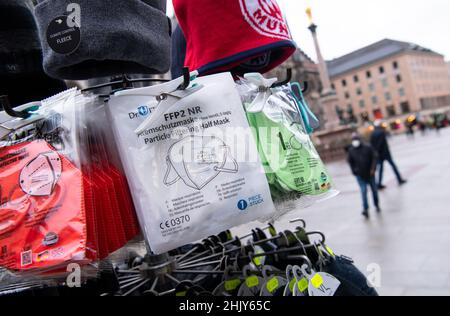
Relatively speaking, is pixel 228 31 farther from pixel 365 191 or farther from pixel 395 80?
pixel 395 80

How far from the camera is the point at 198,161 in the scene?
1.01 meters

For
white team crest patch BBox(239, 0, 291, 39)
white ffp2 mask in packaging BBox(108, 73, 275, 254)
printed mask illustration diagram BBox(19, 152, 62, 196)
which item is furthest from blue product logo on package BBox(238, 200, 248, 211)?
white team crest patch BBox(239, 0, 291, 39)

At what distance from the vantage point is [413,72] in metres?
62.2

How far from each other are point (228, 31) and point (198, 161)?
473mm

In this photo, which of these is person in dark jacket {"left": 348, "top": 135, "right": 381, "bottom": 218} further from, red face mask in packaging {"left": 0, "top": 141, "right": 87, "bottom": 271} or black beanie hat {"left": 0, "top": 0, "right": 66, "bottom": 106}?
red face mask in packaging {"left": 0, "top": 141, "right": 87, "bottom": 271}

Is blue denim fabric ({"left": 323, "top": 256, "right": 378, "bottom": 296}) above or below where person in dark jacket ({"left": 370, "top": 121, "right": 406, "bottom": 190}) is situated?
above

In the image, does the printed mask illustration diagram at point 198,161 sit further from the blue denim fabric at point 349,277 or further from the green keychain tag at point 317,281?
the blue denim fabric at point 349,277

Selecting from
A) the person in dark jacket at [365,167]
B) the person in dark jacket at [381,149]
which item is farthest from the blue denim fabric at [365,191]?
the person in dark jacket at [381,149]

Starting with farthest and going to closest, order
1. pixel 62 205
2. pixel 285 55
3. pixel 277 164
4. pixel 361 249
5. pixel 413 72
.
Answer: pixel 413 72
pixel 361 249
pixel 285 55
pixel 277 164
pixel 62 205

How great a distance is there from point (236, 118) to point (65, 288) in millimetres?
905

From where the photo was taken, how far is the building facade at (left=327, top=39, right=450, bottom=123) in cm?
6169

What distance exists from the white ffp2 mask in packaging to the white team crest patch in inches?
12.0

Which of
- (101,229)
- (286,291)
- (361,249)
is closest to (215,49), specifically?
(101,229)
